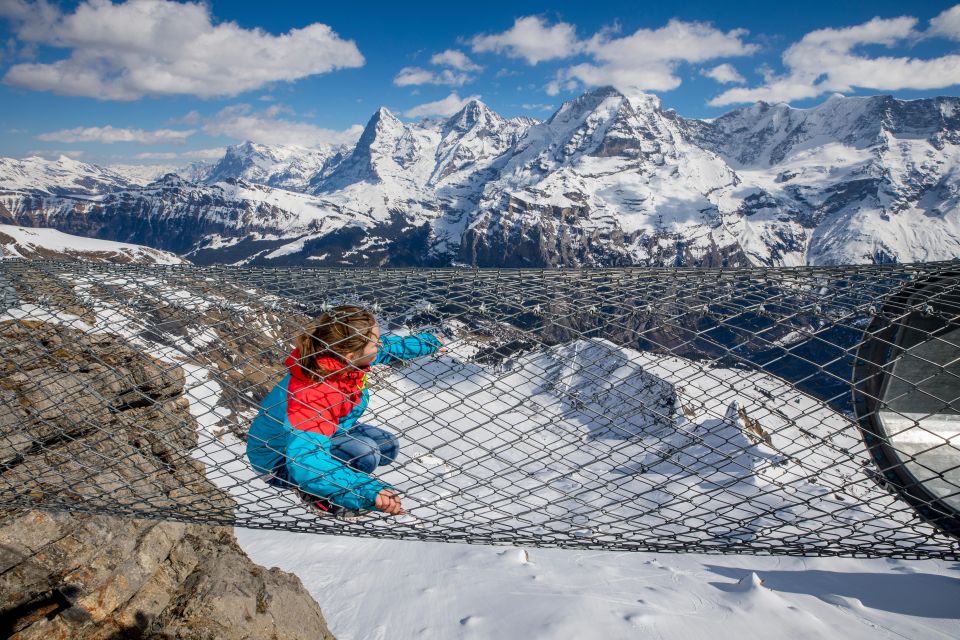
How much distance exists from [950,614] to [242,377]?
23.8ft

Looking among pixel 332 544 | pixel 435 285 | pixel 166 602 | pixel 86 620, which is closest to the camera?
pixel 86 620

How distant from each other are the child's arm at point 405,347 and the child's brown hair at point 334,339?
0.41m

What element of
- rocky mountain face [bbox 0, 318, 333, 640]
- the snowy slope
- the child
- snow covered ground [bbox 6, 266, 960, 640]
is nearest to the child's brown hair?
the child

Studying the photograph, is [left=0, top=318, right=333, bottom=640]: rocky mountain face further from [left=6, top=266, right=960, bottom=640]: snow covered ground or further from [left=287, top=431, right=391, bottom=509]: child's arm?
[left=287, top=431, right=391, bottom=509]: child's arm

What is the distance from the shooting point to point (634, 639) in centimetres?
505

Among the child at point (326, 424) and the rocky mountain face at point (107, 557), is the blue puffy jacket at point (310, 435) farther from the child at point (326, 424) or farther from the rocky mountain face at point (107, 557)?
the rocky mountain face at point (107, 557)

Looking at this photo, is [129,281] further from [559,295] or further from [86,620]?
[559,295]

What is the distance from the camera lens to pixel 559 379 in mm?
3996

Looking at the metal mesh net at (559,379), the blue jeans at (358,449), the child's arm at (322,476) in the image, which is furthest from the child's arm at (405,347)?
the child's arm at (322,476)

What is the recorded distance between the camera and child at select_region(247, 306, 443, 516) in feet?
9.62

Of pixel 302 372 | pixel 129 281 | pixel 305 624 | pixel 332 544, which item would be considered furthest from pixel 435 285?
pixel 332 544

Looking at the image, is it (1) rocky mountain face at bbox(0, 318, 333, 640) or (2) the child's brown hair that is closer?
(2) the child's brown hair

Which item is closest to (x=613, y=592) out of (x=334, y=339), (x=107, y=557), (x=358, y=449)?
(x=358, y=449)

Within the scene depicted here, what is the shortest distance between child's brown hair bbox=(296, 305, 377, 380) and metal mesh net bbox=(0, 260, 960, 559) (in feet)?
0.39
